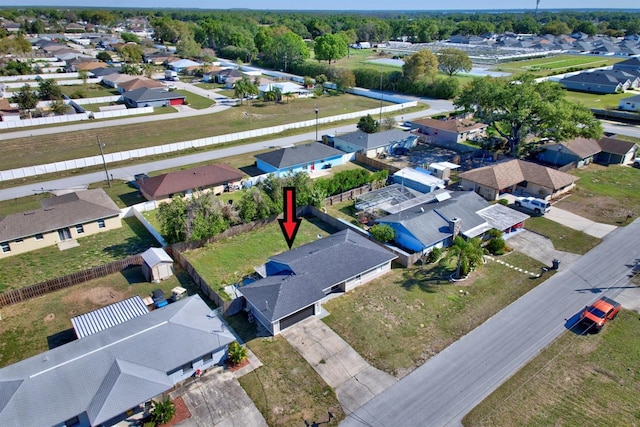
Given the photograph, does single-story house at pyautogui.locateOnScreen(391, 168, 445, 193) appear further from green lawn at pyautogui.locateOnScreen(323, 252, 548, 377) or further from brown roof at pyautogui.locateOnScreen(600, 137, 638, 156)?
brown roof at pyautogui.locateOnScreen(600, 137, 638, 156)

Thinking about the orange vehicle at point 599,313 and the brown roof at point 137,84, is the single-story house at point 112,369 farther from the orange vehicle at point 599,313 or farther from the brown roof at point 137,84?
the brown roof at point 137,84

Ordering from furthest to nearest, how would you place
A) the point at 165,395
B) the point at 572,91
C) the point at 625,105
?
1. the point at 572,91
2. the point at 625,105
3. the point at 165,395

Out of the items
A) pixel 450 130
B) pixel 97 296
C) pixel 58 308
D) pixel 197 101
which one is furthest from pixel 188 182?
pixel 197 101

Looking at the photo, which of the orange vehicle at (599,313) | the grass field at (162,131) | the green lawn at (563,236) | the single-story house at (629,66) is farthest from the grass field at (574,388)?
the single-story house at (629,66)

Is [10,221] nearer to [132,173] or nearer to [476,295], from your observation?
[132,173]

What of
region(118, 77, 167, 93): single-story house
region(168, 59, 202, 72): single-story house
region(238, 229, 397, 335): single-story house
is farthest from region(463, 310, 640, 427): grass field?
region(168, 59, 202, 72): single-story house

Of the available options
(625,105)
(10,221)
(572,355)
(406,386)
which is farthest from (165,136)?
(625,105)
